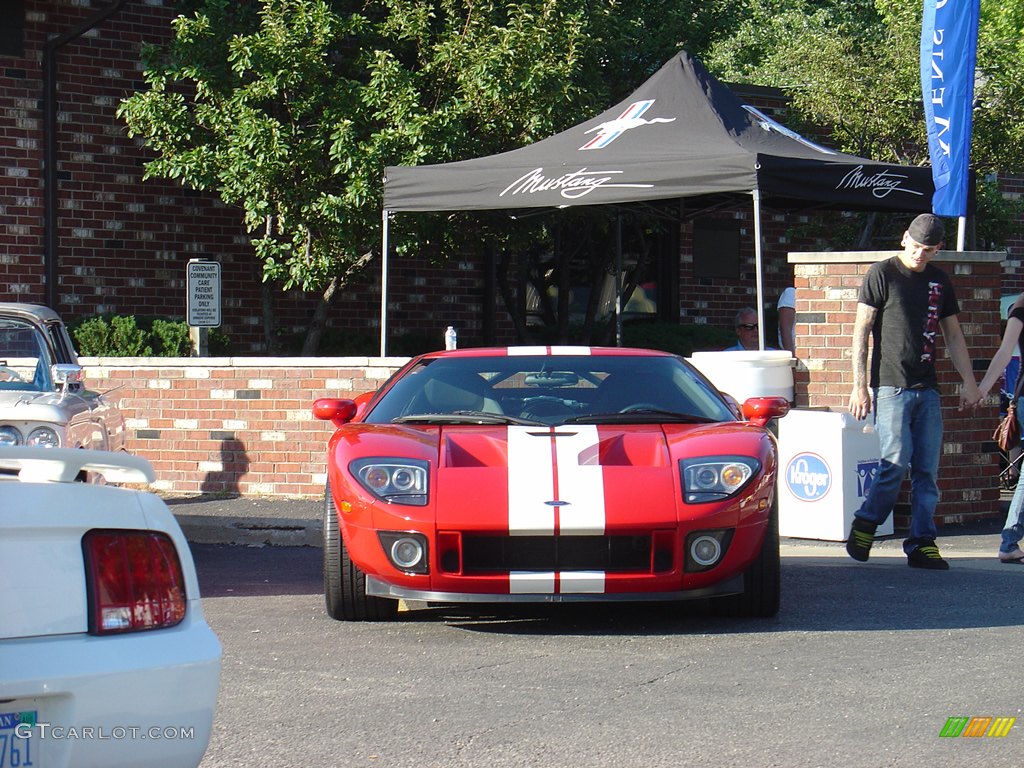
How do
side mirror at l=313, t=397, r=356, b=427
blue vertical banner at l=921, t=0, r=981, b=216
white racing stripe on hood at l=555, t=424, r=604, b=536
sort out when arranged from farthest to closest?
blue vertical banner at l=921, t=0, r=981, b=216 → side mirror at l=313, t=397, r=356, b=427 → white racing stripe on hood at l=555, t=424, r=604, b=536

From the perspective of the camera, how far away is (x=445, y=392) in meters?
6.88

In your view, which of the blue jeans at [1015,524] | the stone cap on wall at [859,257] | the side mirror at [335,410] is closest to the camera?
the side mirror at [335,410]

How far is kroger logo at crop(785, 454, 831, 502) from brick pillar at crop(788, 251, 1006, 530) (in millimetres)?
667

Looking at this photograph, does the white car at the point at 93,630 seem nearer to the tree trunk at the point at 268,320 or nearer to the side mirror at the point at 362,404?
the side mirror at the point at 362,404

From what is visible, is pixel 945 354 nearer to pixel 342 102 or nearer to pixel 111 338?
pixel 342 102

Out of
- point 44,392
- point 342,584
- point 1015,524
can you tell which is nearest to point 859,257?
point 1015,524

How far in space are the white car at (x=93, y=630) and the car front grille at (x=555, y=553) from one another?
2.63m

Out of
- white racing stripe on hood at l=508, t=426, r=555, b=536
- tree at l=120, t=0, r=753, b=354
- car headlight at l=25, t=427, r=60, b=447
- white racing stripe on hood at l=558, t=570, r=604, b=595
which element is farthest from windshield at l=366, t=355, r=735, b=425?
tree at l=120, t=0, r=753, b=354

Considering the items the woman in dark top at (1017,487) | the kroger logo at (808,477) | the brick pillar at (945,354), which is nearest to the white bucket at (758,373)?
the brick pillar at (945,354)

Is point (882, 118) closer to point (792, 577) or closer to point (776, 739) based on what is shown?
point (792, 577)

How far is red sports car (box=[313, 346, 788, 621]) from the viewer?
5.78 m

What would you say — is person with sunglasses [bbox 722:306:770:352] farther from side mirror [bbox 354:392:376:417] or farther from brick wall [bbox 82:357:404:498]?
side mirror [bbox 354:392:376:417]

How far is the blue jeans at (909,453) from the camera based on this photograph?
757 cm

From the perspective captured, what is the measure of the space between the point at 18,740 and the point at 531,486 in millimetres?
3320
